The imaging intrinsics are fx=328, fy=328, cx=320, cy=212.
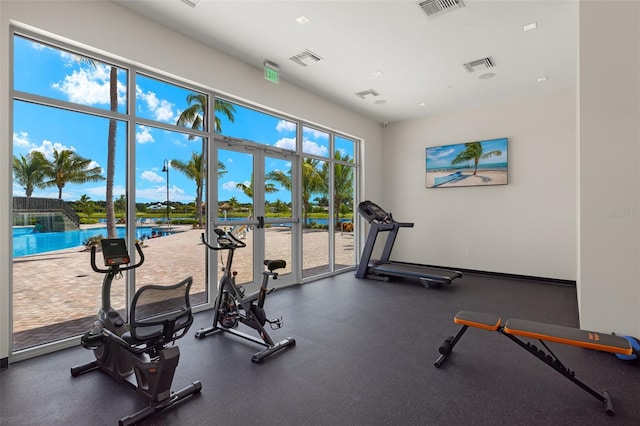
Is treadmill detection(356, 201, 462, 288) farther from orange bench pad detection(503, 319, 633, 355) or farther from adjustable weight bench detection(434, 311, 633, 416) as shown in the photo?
orange bench pad detection(503, 319, 633, 355)

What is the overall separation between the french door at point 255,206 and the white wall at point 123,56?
0.83 m

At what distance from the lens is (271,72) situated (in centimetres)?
482

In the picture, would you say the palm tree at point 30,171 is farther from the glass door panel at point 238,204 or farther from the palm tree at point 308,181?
the palm tree at point 308,181

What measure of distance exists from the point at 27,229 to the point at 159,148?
1541 millimetres

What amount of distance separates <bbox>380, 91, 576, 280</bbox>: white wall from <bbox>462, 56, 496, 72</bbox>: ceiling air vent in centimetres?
197

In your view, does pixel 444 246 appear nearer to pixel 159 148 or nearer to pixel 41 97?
pixel 159 148

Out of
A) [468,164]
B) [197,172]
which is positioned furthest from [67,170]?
[468,164]

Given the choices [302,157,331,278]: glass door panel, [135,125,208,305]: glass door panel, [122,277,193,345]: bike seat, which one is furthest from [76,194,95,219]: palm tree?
[302,157,331,278]: glass door panel

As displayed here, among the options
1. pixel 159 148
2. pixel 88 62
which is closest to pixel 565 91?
pixel 159 148

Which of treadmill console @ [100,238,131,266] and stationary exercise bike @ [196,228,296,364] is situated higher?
treadmill console @ [100,238,131,266]

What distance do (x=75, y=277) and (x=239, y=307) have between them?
1742 millimetres

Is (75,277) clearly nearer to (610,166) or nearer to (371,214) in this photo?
(371,214)

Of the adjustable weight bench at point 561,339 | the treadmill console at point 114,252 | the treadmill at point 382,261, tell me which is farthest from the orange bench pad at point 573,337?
the treadmill at point 382,261

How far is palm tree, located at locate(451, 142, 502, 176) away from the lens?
264 inches
